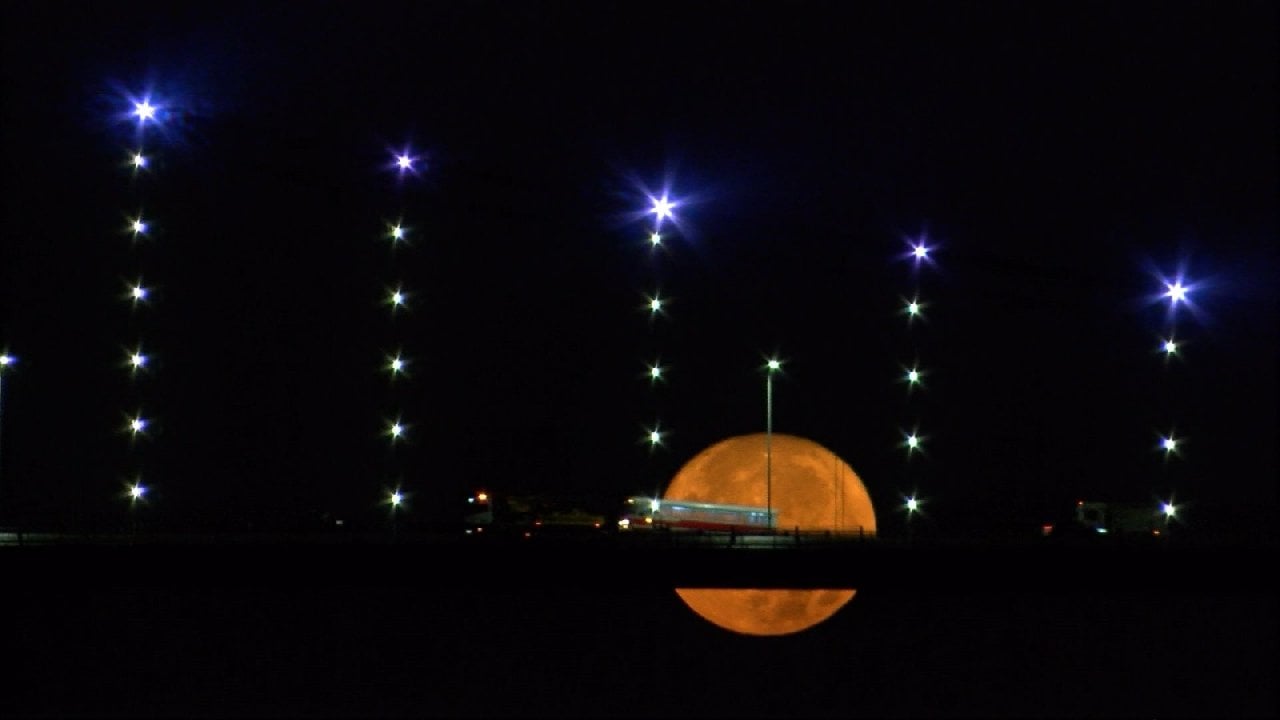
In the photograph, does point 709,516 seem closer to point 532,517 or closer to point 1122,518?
point 532,517

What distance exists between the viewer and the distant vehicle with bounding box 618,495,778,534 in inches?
2135

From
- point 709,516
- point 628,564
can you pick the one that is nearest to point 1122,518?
point 709,516

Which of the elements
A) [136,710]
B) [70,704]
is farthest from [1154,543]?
[70,704]

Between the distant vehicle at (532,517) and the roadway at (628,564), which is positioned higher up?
the distant vehicle at (532,517)

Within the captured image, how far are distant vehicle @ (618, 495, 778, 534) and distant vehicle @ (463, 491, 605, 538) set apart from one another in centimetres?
408

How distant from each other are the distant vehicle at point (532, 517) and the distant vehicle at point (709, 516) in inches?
161

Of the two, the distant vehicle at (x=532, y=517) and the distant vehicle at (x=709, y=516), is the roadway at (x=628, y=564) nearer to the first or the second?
the distant vehicle at (x=709, y=516)

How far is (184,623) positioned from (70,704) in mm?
17527

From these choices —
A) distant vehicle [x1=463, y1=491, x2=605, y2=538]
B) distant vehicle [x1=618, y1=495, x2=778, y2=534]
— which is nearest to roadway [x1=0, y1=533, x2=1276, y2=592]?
distant vehicle [x1=618, y1=495, x2=778, y2=534]

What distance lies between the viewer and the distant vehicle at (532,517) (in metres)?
60.4

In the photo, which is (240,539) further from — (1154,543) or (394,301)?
(1154,543)

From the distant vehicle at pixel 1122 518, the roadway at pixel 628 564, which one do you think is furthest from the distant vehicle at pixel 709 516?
the distant vehicle at pixel 1122 518

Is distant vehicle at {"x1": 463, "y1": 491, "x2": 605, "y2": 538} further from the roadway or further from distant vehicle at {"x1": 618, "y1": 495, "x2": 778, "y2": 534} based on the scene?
the roadway

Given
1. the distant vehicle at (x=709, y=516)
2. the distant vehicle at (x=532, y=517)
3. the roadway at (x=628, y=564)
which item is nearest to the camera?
the roadway at (x=628, y=564)
